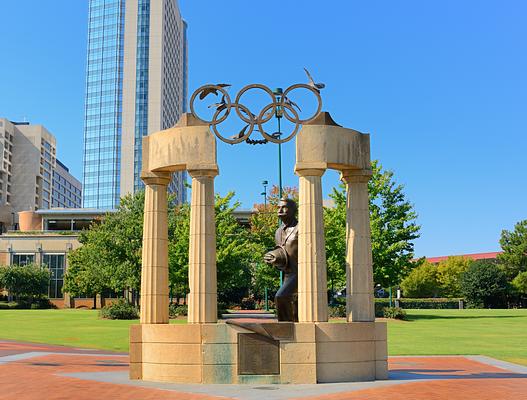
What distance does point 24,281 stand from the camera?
8425 cm

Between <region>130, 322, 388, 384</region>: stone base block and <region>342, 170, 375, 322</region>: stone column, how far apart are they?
1.12m

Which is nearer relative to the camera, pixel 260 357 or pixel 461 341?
pixel 260 357

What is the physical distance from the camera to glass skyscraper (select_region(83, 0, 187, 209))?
148 m

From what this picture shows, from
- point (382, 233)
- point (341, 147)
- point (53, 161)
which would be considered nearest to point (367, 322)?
point (341, 147)

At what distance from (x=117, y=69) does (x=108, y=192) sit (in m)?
31.3

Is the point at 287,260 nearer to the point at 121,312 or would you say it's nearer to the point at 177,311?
the point at 121,312

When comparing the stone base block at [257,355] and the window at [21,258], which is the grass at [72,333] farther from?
the window at [21,258]

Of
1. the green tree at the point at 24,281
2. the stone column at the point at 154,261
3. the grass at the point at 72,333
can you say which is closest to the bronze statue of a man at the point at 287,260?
the stone column at the point at 154,261

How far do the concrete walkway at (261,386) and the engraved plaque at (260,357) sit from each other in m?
0.65

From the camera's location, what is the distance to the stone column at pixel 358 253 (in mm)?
18203

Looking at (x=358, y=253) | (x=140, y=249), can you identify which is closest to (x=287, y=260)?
(x=358, y=253)

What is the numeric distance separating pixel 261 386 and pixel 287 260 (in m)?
3.87

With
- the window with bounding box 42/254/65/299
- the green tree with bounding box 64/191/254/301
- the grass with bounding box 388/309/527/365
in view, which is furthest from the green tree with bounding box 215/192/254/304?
the window with bounding box 42/254/65/299

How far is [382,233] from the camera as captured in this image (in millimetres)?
54188
